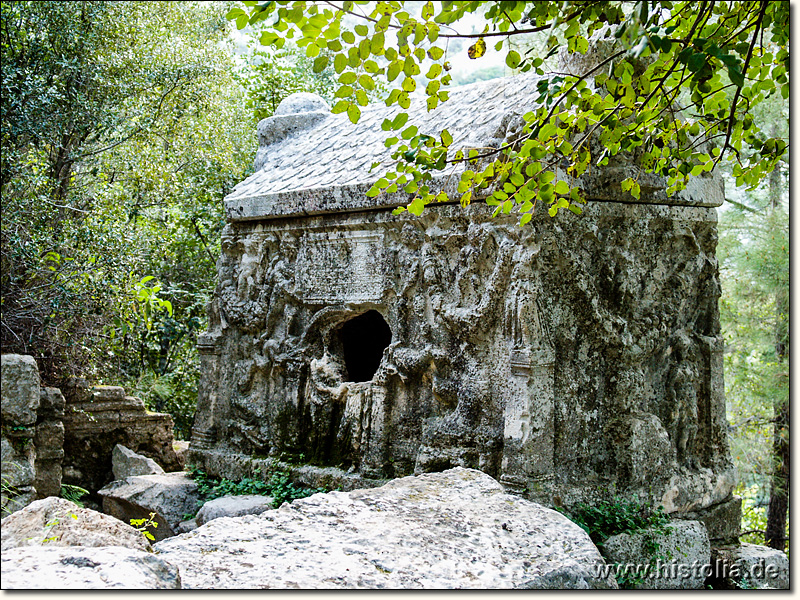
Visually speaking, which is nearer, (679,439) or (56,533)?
(56,533)

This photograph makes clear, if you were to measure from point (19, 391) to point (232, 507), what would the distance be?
2.99m

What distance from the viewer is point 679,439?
19.2ft

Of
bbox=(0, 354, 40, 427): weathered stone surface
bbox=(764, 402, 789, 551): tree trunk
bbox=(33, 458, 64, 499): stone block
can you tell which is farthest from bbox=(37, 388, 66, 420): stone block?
bbox=(764, 402, 789, 551): tree trunk

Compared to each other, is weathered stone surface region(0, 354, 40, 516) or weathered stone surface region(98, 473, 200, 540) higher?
weathered stone surface region(0, 354, 40, 516)

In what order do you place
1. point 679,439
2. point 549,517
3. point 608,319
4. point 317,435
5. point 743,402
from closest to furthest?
point 549,517
point 608,319
point 679,439
point 317,435
point 743,402

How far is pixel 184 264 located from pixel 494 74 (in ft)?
17.5

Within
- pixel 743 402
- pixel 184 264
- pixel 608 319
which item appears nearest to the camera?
pixel 608 319

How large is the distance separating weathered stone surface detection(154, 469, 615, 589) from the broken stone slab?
446cm

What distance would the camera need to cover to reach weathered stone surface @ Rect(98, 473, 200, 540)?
6602 mm

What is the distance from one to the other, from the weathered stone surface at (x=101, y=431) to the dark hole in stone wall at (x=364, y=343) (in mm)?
2415

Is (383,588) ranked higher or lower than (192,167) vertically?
lower

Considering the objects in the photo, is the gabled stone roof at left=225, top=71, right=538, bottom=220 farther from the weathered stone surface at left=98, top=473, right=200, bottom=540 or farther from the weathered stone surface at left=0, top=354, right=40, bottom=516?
the weathered stone surface at left=0, top=354, right=40, bottom=516

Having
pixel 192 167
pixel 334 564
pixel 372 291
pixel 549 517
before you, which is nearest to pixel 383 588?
pixel 334 564

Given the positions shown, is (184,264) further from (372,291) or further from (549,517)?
(549,517)
